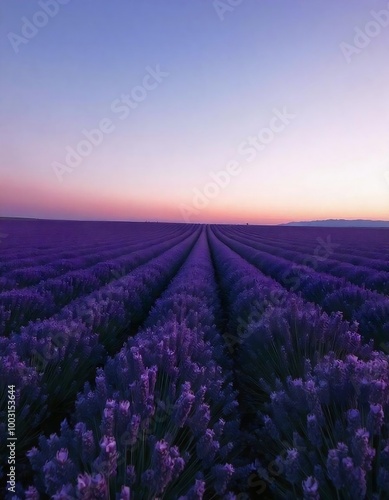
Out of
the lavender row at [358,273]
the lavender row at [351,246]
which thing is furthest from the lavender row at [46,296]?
the lavender row at [351,246]

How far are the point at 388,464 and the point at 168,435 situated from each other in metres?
0.92

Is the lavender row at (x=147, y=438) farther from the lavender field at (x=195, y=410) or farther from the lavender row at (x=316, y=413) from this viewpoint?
the lavender row at (x=316, y=413)

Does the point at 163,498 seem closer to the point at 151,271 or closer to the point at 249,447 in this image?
the point at 249,447

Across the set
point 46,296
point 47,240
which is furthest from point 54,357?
point 47,240

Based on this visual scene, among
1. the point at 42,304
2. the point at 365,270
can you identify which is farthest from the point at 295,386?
the point at 365,270

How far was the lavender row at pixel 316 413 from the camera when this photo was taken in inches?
52.0

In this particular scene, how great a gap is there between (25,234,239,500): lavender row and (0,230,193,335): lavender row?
271 cm

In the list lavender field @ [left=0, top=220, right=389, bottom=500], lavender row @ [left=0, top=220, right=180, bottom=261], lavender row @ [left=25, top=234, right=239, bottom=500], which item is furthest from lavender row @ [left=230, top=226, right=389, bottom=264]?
lavender row @ [left=0, top=220, right=180, bottom=261]

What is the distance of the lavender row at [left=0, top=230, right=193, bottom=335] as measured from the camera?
4.54 metres

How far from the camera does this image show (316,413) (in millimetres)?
1685

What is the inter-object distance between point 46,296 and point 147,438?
456 cm

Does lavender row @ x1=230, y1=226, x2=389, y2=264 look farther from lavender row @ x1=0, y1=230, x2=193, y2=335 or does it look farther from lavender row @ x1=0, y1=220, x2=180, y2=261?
lavender row @ x1=0, y1=220, x2=180, y2=261

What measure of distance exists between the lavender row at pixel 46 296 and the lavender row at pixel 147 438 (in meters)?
2.71

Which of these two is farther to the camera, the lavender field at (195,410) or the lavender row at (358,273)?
the lavender row at (358,273)
